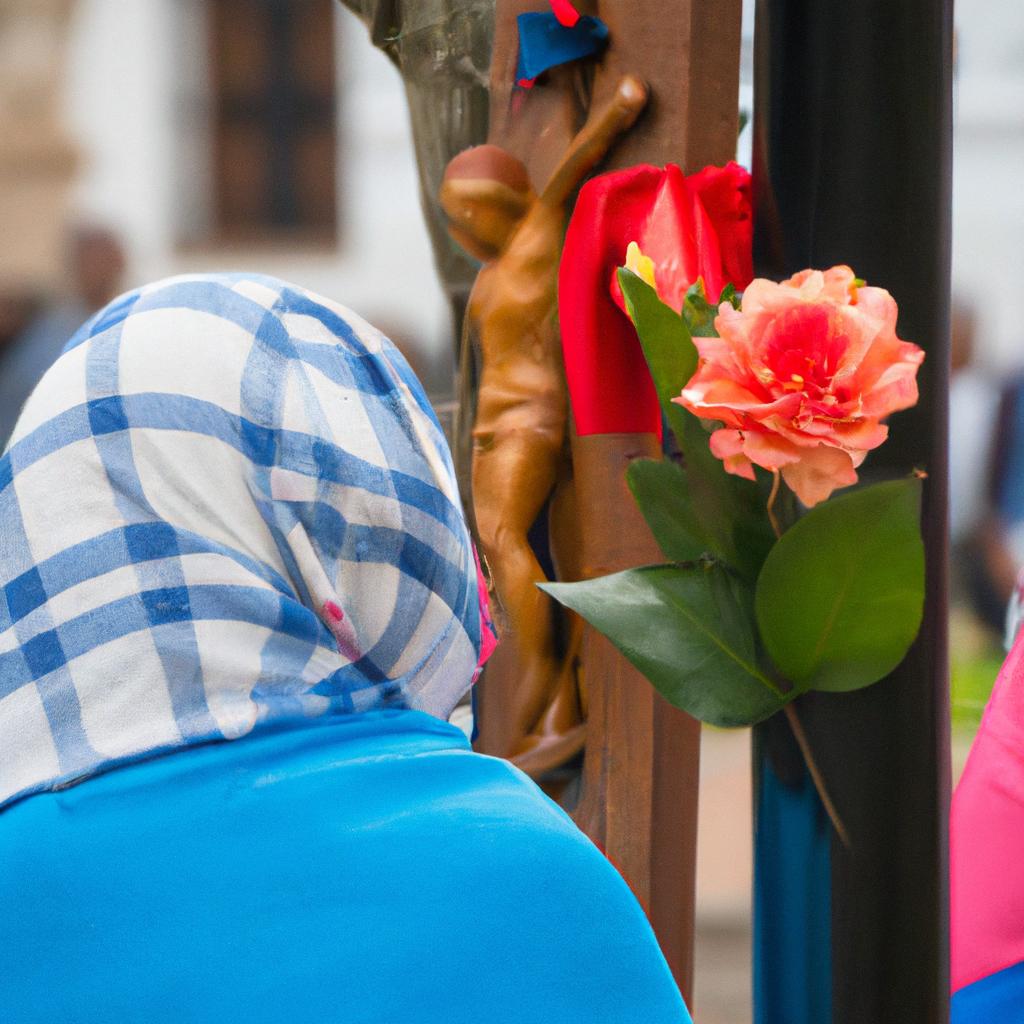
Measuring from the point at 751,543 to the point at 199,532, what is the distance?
289mm

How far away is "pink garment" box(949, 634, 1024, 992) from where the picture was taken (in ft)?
3.07

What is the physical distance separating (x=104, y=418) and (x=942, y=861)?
51 cm

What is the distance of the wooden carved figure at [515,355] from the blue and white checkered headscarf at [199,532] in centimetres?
25

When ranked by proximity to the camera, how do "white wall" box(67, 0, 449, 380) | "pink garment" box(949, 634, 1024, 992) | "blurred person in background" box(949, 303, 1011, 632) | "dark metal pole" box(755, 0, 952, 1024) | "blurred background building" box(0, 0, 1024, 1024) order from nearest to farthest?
"dark metal pole" box(755, 0, 952, 1024)
"pink garment" box(949, 634, 1024, 992)
"blurred person in background" box(949, 303, 1011, 632)
"blurred background building" box(0, 0, 1024, 1024)
"white wall" box(67, 0, 449, 380)

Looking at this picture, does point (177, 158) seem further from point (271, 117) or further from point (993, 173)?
point (993, 173)

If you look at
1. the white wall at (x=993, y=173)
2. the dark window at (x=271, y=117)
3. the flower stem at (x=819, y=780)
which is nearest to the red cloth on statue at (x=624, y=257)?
the flower stem at (x=819, y=780)

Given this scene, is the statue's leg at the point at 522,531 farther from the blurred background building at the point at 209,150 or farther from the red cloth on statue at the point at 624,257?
the blurred background building at the point at 209,150

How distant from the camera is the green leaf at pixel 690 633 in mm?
811

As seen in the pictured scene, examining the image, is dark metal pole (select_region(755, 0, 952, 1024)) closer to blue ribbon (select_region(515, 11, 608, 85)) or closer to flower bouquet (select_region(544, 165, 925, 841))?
flower bouquet (select_region(544, 165, 925, 841))

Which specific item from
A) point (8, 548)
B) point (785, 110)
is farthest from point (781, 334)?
point (8, 548)

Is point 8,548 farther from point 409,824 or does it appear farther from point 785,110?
point 785,110

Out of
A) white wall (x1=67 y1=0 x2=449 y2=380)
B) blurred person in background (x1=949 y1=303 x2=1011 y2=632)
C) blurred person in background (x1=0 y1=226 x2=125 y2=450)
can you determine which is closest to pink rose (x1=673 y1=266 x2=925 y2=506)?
blurred person in background (x1=949 y1=303 x2=1011 y2=632)

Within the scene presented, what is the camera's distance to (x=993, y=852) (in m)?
0.95

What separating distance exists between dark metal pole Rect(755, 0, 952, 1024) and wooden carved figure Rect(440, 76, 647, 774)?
240 mm
